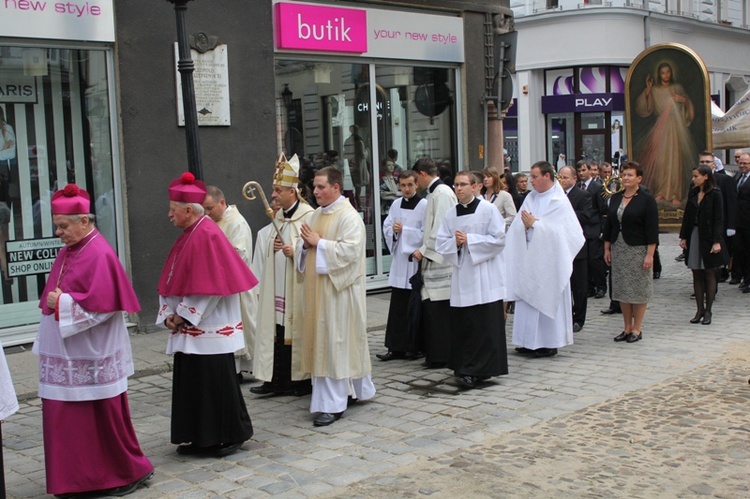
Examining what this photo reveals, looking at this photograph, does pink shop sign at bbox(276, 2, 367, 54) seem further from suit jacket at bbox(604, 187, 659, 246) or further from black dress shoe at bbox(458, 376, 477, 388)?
black dress shoe at bbox(458, 376, 477, 388)

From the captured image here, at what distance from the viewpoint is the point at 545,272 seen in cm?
917

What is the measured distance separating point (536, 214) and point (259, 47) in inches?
179

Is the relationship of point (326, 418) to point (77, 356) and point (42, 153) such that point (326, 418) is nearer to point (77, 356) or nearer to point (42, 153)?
point (77, 356)

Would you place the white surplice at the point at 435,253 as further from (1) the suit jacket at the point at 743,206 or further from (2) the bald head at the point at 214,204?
(1) the suit jacket at the point at 743,206

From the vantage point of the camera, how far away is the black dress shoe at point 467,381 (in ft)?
25.6

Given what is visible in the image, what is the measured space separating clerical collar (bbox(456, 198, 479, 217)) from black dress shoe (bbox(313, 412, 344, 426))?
7.39ft

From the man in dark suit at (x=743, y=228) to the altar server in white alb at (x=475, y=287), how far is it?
6.76 meters

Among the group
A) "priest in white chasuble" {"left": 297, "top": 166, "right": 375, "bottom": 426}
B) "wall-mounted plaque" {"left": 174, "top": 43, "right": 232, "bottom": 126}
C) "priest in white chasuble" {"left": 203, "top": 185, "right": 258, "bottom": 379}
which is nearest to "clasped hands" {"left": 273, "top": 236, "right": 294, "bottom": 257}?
"priest in white chasuble" {"left": 297, "top": 166, "right": 375, "bottom": 426}

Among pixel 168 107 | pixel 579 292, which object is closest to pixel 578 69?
pixel 579 292

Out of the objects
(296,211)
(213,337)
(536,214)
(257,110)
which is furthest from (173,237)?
(213,337)

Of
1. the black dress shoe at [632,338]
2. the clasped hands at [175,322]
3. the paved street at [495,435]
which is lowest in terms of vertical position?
the paved street at [495,435]

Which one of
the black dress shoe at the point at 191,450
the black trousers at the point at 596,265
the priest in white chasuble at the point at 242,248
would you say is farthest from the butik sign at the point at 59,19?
the black trousers at the point at 596,265

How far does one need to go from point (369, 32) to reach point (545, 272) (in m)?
5.65

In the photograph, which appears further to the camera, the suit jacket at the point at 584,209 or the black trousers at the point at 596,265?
the black trousers at the point at 596,265
